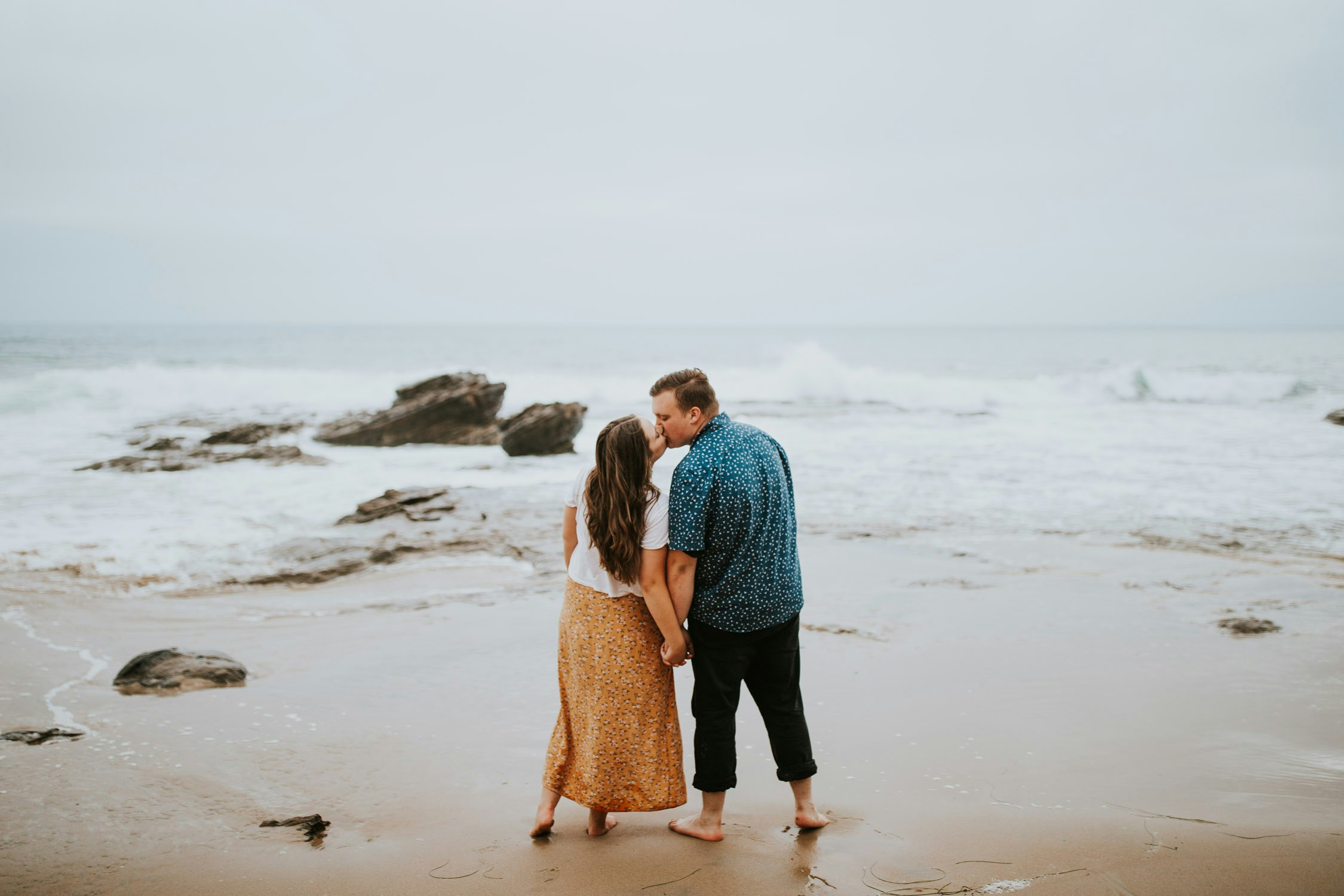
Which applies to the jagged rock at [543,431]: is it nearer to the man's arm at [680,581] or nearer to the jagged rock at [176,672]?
the jagged rock at [176,672]

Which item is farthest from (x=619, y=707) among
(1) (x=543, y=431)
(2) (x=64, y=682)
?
(1) (x=543, y=431)

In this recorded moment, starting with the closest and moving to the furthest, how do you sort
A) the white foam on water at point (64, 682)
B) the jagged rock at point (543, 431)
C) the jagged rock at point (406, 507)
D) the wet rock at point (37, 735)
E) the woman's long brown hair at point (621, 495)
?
the woman's long brown hair at point (621, 495), the wet rock at point (37, 735), the white foam on water at point (64, 682), the jagged rock at point (406, 507), the jagged rock at point (543, 431)

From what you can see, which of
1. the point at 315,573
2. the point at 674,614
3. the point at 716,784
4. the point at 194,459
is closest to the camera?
the point at 674,614

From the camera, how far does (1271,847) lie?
3.29 m

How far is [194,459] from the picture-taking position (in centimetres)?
1527

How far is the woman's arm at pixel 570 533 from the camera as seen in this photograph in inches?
135

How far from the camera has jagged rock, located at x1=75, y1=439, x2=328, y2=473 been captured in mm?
14172

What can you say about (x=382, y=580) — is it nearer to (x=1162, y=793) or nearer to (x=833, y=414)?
(x=1162, y=793)

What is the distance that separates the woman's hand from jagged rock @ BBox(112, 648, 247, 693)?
10.5ft

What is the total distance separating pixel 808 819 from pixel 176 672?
3.85 m

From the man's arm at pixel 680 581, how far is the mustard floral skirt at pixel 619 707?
0.14m

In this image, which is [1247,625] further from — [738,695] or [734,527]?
[734,527]

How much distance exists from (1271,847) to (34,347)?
66.5 meters

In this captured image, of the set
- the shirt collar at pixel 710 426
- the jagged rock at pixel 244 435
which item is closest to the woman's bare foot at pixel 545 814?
the shirt collar at pixel 710 426
